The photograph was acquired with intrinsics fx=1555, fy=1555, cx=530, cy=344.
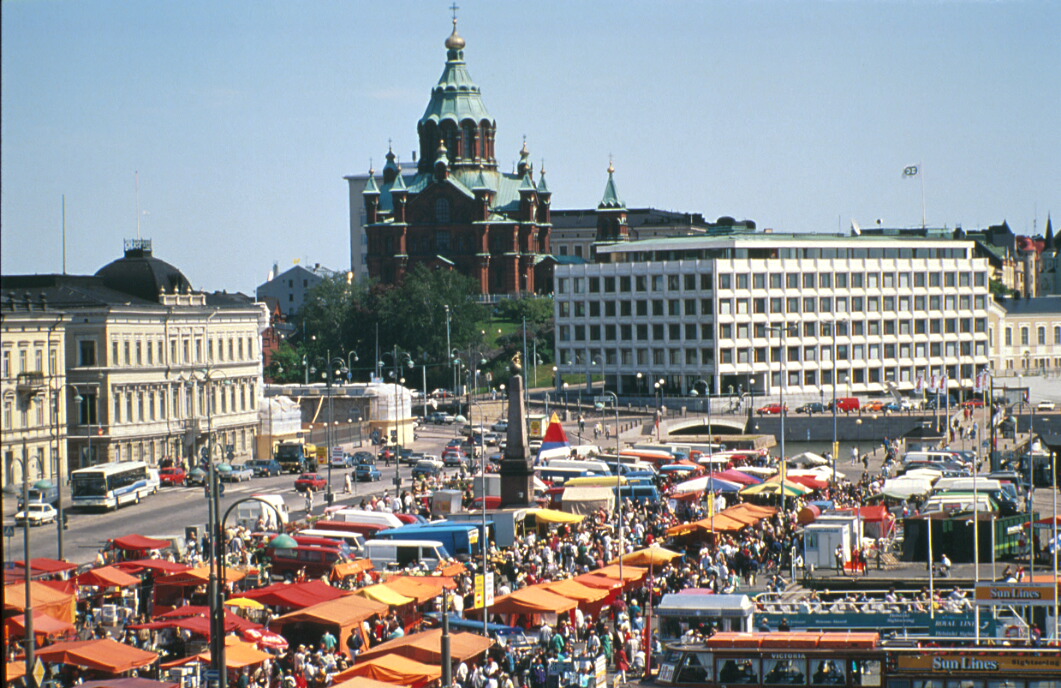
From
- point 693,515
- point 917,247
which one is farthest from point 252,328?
point 917,247

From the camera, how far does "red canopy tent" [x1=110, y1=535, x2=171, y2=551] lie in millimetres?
42156

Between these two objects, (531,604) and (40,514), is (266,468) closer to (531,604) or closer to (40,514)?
(40,514)

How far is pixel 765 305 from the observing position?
367 feet

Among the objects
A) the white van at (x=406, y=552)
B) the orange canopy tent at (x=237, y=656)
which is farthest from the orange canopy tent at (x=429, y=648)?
the white van at (x=406, y=552)

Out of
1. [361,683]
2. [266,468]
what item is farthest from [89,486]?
[361,683]

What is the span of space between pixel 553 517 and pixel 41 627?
2211cm

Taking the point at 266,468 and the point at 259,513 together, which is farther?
the point at 266,468

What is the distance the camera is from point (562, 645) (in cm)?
3067

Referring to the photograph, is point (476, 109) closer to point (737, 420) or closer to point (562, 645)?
point (737, 420)

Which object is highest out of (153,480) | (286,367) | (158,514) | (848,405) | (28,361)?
(28,361)

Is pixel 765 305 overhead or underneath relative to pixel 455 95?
underneath

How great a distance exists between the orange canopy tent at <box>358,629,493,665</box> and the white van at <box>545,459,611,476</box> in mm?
35132

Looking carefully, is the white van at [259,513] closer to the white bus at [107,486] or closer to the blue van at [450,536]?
the blue van at [450,536]

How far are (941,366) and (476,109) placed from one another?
2547 inches
